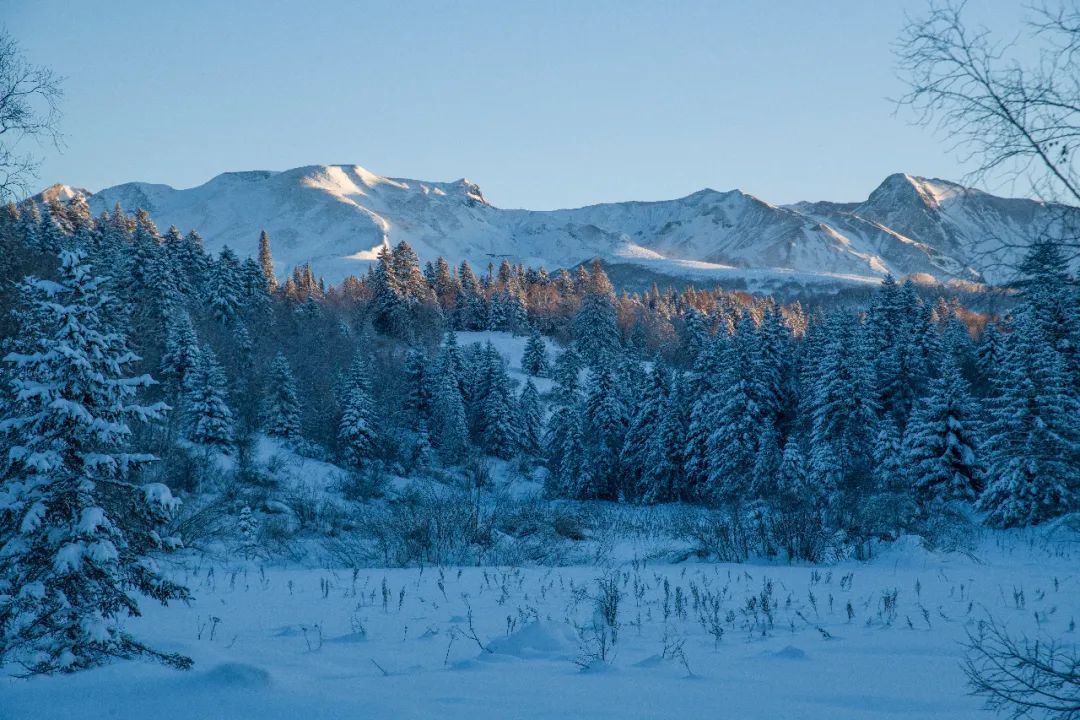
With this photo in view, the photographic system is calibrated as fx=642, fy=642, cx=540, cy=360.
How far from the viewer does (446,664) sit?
489cm

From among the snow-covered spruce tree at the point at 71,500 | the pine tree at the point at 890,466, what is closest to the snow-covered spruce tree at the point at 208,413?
the pine tree at the point at 890,466

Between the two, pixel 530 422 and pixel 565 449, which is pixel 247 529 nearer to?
pixel 565 449

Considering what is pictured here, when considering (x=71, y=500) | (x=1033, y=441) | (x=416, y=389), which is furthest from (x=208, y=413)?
(x=1033, y=441)

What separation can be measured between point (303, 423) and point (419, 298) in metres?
37.6

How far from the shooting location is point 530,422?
186ft

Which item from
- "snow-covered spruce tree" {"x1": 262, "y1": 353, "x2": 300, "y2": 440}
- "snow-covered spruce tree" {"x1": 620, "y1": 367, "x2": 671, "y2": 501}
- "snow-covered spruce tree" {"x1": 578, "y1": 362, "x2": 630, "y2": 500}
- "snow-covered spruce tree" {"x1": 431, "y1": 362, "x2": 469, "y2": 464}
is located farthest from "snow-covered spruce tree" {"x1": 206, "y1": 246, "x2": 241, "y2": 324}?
"snow-covered spruce tree" {"x1": 620, "y1": 367, "x2": 671, "y2": 501}

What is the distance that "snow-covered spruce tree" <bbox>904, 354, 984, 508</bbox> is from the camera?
26344 millimetres

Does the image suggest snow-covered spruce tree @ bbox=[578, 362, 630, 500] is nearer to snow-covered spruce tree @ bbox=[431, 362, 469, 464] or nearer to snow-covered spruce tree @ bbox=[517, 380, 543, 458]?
snow-covered spruce tree @ bbox=[517, 380, 543, 458]

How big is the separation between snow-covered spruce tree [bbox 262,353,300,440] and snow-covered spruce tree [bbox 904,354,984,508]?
37314 mm

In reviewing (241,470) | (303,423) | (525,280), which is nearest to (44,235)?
(303,423)

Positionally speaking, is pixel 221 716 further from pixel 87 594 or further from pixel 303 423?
pixel 303 423

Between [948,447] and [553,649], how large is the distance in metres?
27.5

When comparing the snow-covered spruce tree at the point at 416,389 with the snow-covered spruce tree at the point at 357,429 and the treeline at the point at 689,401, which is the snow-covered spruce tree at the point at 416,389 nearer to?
the treeline at the point at 689,401

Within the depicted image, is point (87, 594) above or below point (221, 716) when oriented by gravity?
above
